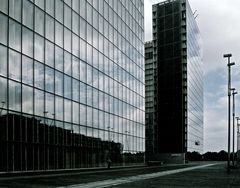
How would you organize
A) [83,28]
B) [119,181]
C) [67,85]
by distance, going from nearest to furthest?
[119,181]
[67,85]
[83,28]

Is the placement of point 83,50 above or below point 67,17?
below

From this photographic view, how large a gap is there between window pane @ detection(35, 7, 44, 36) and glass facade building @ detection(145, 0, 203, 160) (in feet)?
242

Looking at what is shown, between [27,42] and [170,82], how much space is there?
79329 mm

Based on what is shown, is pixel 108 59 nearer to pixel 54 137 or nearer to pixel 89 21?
pixel 89 21

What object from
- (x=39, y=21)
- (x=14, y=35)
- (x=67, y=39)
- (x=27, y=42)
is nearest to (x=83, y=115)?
(x=67, y=39)

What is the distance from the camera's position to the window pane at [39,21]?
3303cm

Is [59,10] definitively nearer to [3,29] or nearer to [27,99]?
[3,29]

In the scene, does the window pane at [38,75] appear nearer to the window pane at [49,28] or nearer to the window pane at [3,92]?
the window pane at [49,28]

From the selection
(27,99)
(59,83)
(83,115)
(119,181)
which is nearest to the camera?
(119,181)

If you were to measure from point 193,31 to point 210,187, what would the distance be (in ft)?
339

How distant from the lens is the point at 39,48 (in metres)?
33.4

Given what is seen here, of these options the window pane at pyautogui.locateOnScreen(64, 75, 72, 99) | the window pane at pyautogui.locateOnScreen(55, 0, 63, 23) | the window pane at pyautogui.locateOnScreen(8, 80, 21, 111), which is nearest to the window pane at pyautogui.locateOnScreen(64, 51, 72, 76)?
the window pane at pyautogui.locateOnScreen(64, 75, 72, 99)

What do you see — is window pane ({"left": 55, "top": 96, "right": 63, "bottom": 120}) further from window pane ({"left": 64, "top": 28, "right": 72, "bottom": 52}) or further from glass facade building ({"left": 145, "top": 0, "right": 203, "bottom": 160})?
glass facade building ({"left": 145, "top": 0, "right": 203, "bottom": 160})

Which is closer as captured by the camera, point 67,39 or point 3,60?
point 3,60
